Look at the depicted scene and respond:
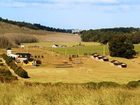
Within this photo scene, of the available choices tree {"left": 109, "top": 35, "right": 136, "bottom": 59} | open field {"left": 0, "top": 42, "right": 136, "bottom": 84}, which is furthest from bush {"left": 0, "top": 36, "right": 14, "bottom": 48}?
open field {"left": 0, "top": 42, "right": 136, "bottom": 84}

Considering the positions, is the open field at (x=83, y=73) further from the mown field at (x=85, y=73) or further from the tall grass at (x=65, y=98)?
the tall grass at (x=65, y=98)

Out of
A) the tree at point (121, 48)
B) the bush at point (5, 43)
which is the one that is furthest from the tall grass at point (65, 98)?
the bush at point (5, 43)

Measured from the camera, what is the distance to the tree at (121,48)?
378 feet

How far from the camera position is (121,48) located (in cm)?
11475

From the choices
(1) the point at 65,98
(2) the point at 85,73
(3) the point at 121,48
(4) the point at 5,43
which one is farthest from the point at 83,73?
(4) the point at 5,43

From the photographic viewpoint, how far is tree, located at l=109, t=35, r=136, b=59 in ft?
378

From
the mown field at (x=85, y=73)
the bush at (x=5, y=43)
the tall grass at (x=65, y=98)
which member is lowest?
the bush at (x=5, y=43)

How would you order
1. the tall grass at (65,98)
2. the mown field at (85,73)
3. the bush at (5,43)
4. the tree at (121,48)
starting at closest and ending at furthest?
the tall grass at (65,98) → the mown field at (85,73) → the tree at (121,48) → the bush at (5,43)

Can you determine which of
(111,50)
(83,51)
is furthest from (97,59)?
(83,51)

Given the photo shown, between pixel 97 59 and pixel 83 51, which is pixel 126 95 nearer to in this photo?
pixel 97 59

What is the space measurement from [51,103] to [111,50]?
10965 cm

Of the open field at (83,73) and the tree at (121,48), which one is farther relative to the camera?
the tree at (121,48)

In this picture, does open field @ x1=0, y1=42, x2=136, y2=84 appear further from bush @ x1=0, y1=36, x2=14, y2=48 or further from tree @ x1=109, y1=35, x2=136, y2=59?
bush @ x1=0, y1=36, x2=14, y2=48

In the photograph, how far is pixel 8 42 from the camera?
187 metres
